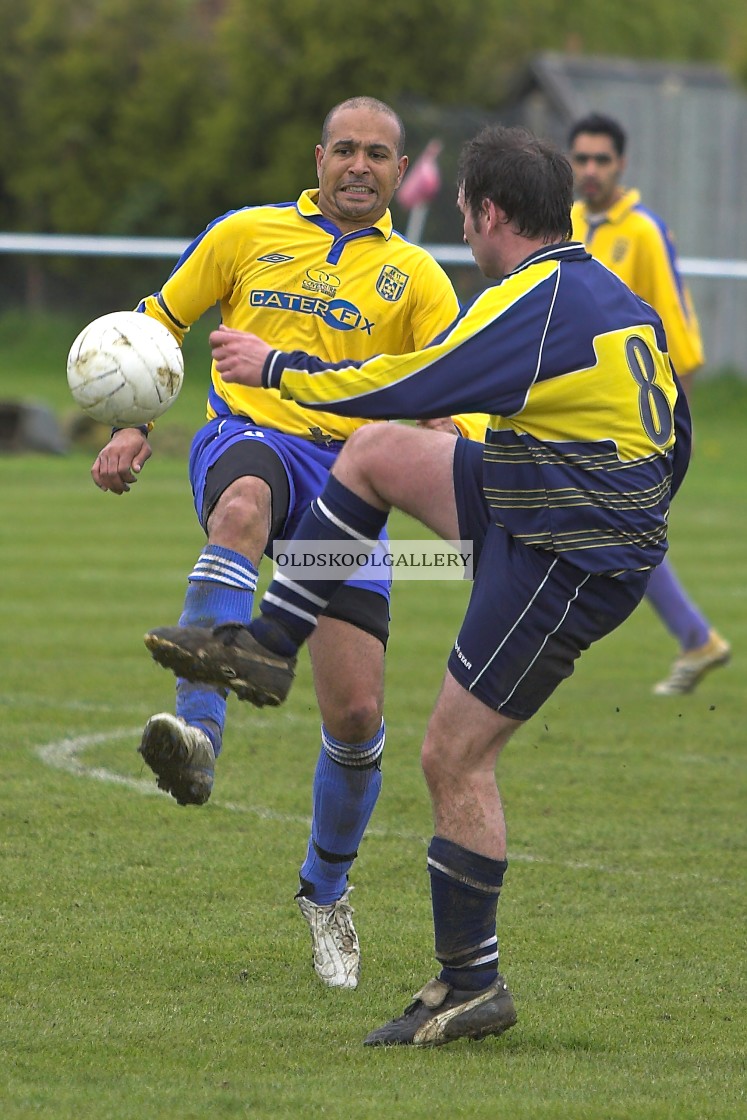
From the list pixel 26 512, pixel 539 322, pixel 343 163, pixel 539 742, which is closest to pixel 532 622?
pixel 539 322

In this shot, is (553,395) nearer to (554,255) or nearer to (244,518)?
(554,255)

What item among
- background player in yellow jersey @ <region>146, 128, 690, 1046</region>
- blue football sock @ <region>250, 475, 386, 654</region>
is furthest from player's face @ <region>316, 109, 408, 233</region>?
blue football sock @ <region>250, 475, 386, 654</region>

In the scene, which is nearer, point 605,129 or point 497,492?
point 497,492

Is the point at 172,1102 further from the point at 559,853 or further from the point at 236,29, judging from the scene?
the point at 236,29

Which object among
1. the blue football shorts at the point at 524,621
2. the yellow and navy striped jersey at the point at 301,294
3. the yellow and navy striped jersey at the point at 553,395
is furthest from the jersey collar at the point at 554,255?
the yellow and navy striped jersey at the point at 301,294

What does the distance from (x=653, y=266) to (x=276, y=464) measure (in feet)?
15.8

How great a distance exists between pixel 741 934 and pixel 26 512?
1057 centimetres

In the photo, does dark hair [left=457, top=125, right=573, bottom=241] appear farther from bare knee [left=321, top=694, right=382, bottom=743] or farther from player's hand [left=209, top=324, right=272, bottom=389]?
bare knee [left=321, top=694, right=382, bottom=743]

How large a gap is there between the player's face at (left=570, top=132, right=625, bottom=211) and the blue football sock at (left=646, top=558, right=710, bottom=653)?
80.9 inches

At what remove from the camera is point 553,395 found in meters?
4.23

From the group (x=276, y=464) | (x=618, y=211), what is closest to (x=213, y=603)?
(x=276, y=464)

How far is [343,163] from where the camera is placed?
5367mm

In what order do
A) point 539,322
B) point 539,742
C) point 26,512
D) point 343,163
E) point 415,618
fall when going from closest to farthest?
point 539,322 → point 343,163 → point 539,742 → point 415,618 → point 26,512

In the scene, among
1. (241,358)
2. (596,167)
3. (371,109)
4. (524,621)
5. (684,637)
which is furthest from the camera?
(596,167)
